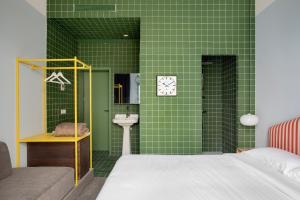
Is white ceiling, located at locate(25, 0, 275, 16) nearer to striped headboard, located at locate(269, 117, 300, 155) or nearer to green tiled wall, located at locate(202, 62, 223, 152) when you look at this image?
green tiled wall, located at locate(202, 62, 223, 152)

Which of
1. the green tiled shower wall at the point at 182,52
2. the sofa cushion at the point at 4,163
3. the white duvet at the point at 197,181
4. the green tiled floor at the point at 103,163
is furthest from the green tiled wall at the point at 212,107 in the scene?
the sofa cushion at the point at 4,163

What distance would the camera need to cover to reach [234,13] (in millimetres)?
3799

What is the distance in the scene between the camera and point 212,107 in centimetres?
496

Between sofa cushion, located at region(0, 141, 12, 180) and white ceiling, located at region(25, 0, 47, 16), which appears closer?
sofa cushion, located at region(0, 141, 12, 180)

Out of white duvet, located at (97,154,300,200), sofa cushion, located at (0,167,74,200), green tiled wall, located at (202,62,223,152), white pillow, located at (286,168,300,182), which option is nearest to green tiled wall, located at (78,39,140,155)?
green tiled wall, located at (202,62,223,152)

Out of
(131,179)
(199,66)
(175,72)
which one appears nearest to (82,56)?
(175,72)

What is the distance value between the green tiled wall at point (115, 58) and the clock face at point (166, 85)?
1328 mm

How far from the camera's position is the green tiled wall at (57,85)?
3.79 meters

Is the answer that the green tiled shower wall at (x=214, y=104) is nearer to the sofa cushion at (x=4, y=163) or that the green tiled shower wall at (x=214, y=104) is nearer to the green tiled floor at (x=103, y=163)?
the green tiled floor at (x=103, y=163)

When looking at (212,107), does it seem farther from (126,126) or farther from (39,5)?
(39,5)

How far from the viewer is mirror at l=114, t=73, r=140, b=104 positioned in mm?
4969

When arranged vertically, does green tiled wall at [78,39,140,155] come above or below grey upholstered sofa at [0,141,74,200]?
above

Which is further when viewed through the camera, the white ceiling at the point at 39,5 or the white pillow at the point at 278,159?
the white ceiling at the point at 39,5

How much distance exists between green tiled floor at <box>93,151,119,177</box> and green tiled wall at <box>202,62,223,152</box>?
6.95 feet
